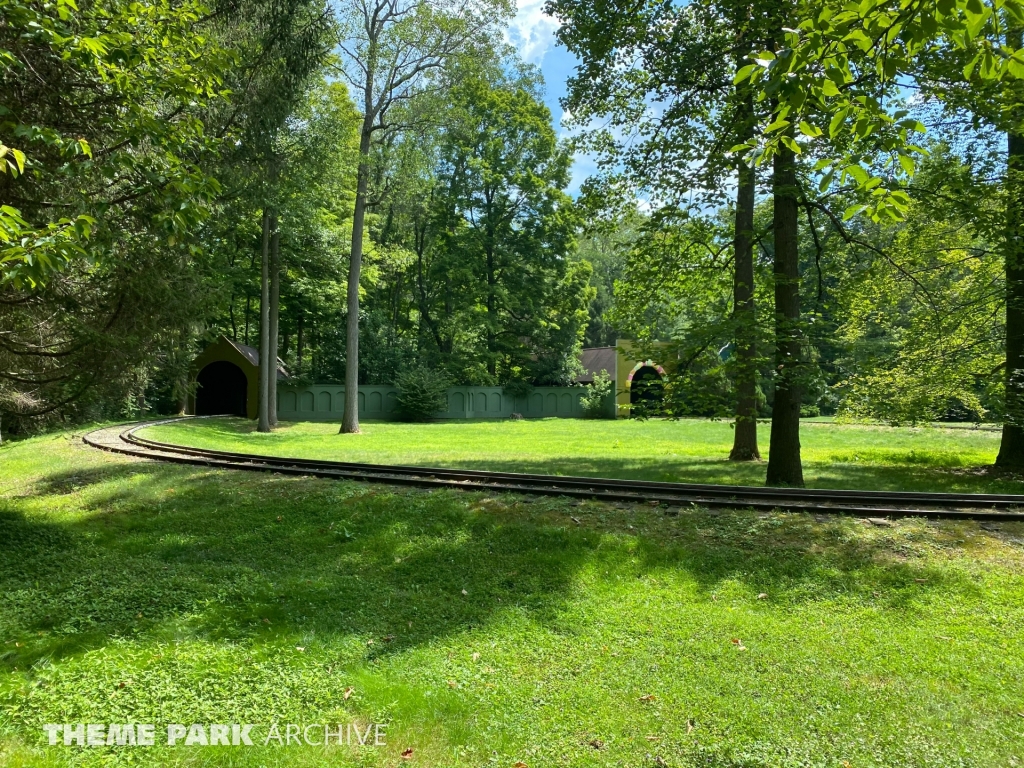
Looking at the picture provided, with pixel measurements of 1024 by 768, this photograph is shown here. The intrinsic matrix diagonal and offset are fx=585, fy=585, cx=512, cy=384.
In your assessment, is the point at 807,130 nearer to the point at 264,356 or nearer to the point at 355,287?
the point at 355,287

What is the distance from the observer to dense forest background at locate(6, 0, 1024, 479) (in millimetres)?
3936

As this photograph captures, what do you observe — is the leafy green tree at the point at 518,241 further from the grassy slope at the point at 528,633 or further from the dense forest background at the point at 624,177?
the grassy slope at the point at 528,633

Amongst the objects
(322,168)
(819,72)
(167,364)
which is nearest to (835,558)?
(819,72)

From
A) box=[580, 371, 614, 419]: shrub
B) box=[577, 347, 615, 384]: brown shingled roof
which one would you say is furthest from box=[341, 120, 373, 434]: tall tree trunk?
box=[577, 347, 615, 384]: brown shingled roof

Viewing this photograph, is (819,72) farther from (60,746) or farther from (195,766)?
(60,746)

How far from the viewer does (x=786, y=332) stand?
8773 millimetres

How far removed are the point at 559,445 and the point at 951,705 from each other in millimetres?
15565

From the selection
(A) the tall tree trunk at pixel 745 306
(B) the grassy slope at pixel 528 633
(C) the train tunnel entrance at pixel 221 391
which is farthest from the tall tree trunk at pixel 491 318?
(B) the grassy slope at pixel 528 633

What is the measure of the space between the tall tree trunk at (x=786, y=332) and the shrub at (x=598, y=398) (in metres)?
28.1

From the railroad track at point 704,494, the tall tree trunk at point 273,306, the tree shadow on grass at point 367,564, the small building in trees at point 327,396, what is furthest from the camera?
the small building in trees at point 327,396

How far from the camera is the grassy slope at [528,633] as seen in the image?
10.7 feet

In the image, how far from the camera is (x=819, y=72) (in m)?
3.32

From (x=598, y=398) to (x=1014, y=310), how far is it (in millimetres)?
26973

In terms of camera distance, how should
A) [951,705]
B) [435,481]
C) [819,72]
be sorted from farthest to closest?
[435,481]
[951,705]
[819,72]
